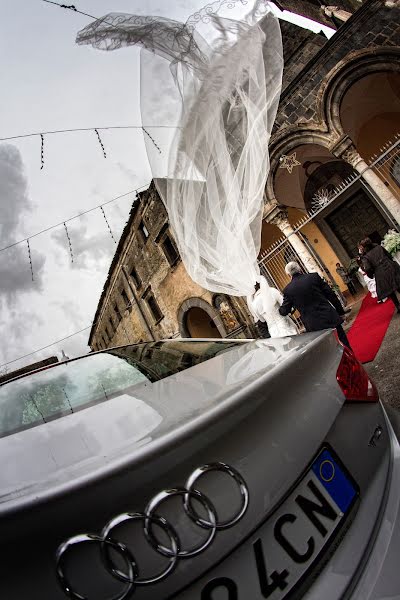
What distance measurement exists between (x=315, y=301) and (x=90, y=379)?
323 centimetres

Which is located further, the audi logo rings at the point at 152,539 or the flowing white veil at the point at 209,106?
the flowing white veil at the point at 209,106

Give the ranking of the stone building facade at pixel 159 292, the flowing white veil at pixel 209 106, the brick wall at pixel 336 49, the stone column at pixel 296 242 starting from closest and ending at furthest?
the flowing white veil at pixel 209 106 → the brick wall at pixel 336 49 → the stone column at pixel 296 242 → the stone building facade at pixel 159 292

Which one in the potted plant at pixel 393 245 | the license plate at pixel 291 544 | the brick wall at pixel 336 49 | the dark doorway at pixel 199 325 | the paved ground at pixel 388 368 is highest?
the brick wall at pixel 336 49

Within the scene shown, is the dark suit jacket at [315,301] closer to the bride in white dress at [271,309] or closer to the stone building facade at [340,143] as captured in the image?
the bride in white dress at [271,309]

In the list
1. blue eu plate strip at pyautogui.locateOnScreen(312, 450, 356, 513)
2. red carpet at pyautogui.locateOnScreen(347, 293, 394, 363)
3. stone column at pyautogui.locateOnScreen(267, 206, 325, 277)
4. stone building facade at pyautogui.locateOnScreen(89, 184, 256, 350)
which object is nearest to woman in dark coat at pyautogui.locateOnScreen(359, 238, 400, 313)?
red carpet at pyautogui.locateOnScreen(347, 293, 394, 363)

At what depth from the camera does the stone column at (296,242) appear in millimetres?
9117

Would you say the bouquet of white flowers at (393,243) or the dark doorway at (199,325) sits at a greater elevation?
the dark doorway at (199,325)

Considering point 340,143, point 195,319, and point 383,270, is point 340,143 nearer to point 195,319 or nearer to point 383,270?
point 383,270

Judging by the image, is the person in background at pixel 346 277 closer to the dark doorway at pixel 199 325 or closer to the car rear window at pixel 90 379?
the dark doorway at pixel 199 325

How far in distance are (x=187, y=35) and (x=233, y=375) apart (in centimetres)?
384

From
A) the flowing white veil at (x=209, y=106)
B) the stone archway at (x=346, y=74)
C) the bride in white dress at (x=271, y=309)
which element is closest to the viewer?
the flowing white veil at (x=209, y=106)

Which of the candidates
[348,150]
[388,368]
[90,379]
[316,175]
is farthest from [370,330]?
[316,175]

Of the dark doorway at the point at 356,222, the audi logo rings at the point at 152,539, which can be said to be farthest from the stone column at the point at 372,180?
the audi logo rings at the point at 152,539

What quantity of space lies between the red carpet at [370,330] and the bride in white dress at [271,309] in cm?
105
